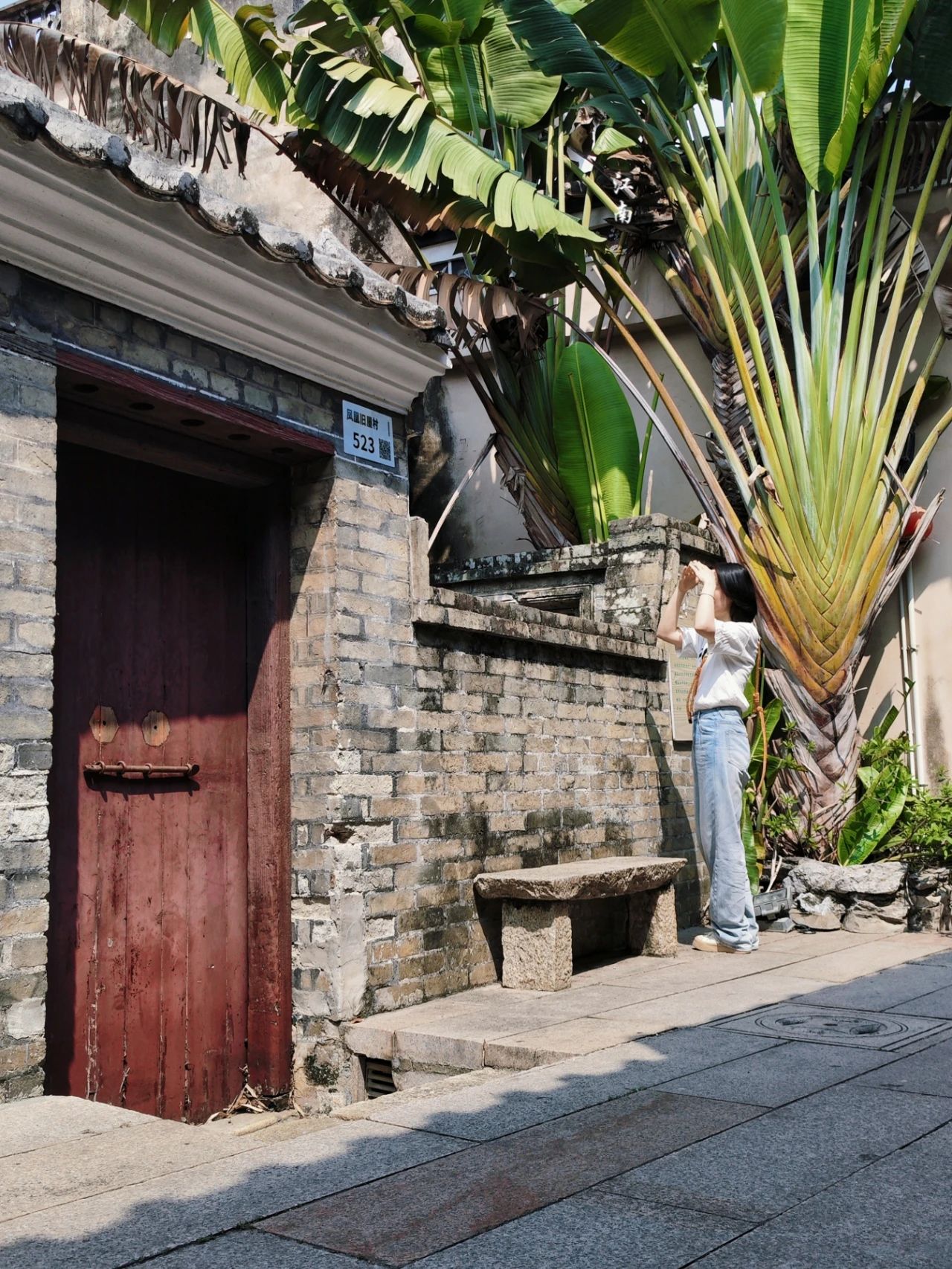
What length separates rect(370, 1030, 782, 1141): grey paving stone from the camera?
11.0 ft

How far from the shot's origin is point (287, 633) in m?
5.39

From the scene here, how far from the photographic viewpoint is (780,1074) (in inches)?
149

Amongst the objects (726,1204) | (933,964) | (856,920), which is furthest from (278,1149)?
(856,920)

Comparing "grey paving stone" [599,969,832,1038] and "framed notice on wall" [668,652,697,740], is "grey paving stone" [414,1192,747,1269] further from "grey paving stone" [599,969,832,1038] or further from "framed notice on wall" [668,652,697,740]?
"framed notice on wall" [668,652,697,740]

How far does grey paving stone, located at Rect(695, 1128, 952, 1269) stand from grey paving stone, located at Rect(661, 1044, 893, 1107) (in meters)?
0.71

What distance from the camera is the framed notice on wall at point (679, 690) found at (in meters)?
7.78

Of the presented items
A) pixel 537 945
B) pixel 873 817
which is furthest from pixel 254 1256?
pixel 873 817

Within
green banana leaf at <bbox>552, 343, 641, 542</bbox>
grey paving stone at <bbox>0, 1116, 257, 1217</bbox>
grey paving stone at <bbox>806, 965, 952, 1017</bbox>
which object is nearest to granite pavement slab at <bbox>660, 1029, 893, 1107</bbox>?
grey paving stone at <bbox>806, 965, 952, 1017</bbox>

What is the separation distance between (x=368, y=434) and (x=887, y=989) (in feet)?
11.0

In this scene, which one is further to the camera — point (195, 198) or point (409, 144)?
point (409, 144)

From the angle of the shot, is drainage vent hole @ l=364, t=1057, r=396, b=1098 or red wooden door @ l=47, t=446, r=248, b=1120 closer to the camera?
red wooden door @ l=47, t=446, r=248, b=1120

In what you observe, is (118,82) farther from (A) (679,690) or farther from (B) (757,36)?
(A) (679,690)

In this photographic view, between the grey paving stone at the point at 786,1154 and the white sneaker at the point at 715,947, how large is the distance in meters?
2.95

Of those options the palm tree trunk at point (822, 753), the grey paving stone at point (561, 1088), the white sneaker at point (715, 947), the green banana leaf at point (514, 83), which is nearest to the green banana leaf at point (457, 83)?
the green banana leaf at point (514, 83)
